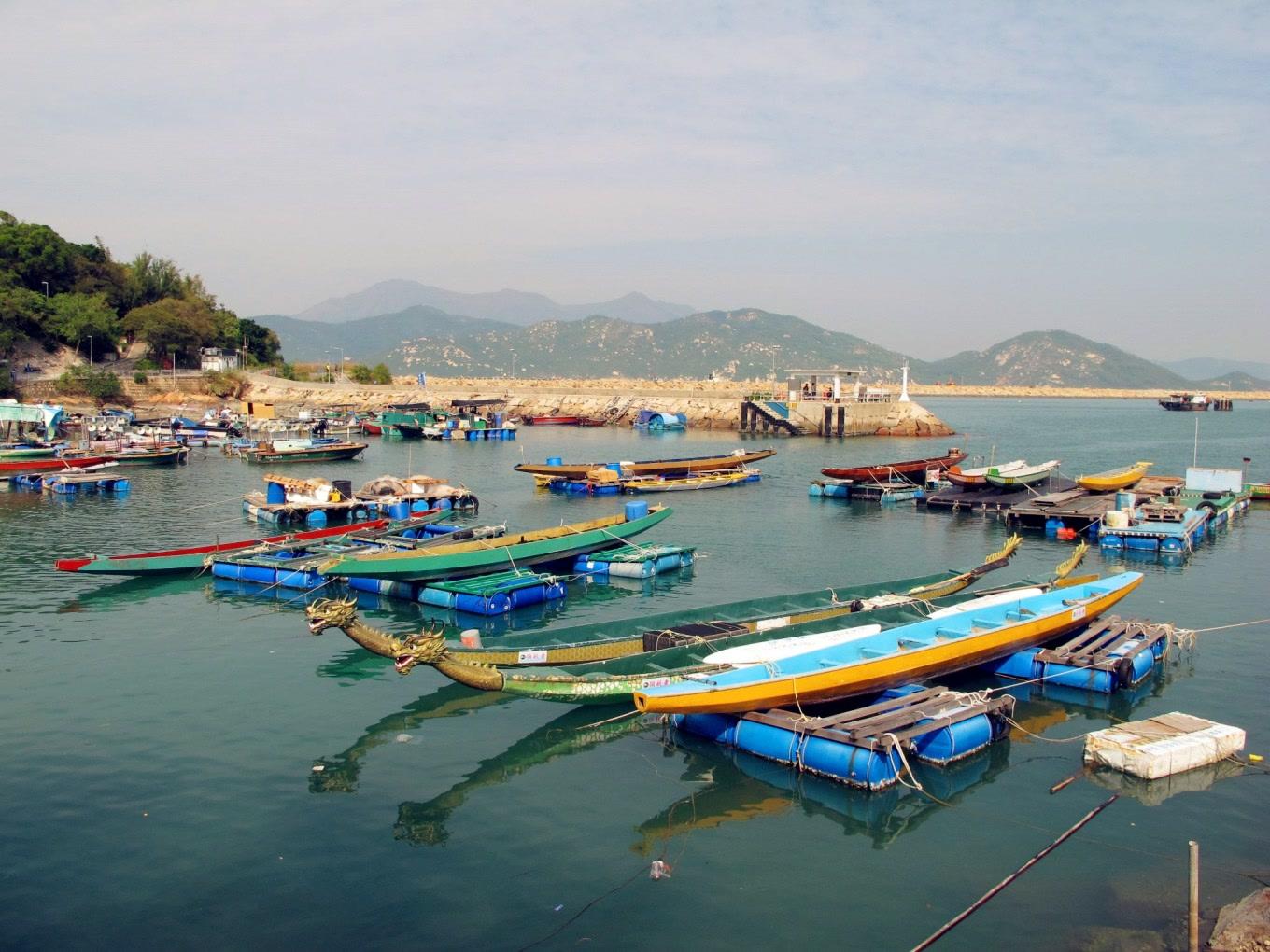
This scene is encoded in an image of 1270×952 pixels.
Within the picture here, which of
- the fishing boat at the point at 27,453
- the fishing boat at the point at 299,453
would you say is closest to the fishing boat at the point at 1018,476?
the fishing boat at the point at 299,453

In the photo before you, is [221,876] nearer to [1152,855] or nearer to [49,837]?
[49,837]

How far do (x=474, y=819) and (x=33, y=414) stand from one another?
62.5 m

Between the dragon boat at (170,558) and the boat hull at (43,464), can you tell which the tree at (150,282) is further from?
the dragon boat at (170,558)

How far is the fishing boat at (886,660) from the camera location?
50.6 ft

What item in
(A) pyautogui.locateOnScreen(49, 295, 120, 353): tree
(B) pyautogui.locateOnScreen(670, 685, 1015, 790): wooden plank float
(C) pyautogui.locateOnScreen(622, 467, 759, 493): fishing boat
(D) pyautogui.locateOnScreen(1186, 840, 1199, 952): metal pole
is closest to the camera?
(D) pyautogui.locateOnScreen(1186, 840, 1199, 952): metal pole

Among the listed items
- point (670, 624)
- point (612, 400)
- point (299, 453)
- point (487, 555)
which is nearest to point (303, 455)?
point (299, 453)

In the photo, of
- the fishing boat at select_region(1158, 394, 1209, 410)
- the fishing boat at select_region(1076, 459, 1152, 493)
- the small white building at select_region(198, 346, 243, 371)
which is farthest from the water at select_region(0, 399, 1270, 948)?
the fishing boat at select_region(1158, 394, 1209, 410)

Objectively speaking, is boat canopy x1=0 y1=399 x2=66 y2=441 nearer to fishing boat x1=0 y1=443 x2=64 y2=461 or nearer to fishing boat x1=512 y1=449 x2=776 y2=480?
fishing boat x1=0 y1=443 x2=64 y2=461

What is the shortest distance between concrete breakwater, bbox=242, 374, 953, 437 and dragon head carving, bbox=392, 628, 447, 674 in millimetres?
84110

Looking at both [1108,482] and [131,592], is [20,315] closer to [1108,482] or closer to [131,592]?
[131,592]

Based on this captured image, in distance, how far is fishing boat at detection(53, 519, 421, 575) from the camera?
89.5 feet

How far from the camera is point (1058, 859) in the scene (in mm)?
12820

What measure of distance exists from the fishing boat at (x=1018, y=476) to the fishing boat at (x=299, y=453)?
4210 cm

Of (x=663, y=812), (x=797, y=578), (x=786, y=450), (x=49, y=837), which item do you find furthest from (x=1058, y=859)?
(x=786, y=450)
